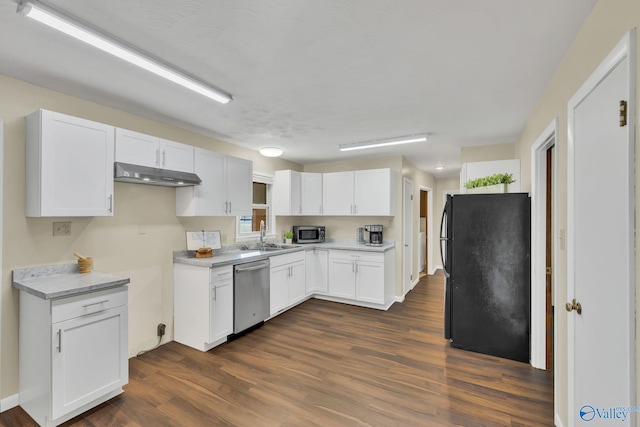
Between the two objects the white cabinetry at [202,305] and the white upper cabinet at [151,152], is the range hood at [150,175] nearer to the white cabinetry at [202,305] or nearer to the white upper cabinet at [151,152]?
the white upper cabinet at [151,152]

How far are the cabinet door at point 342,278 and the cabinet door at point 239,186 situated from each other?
174 cm

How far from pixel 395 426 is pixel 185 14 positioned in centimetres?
286

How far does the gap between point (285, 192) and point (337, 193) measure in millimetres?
920

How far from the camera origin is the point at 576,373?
1.61 m

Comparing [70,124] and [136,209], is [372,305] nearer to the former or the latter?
[136,209]

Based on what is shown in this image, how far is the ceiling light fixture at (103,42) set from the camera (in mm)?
1425

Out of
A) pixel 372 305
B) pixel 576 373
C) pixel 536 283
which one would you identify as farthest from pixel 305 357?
pixel 536 283

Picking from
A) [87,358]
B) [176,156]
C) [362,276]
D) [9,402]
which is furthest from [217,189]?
[362,276]

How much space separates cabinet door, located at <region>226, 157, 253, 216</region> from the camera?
12.1 feet

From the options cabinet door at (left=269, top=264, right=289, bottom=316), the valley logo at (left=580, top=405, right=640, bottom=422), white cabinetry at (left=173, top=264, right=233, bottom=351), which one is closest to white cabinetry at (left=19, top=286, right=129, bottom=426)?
white cabinetry at (left=173, top=264, right=233, bottom=351)

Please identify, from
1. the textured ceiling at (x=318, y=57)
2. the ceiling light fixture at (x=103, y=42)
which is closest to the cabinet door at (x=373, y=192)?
the textured ceiling at (x=318, y=57)

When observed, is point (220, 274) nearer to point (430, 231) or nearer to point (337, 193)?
point (337, 193)

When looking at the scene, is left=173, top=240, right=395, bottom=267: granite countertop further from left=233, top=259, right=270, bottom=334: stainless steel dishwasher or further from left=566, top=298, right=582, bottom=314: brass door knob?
left=566, top=298, right=582, bottom=314: brass door knob

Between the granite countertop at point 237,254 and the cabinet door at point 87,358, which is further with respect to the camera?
the granite countertop at point 237,254
